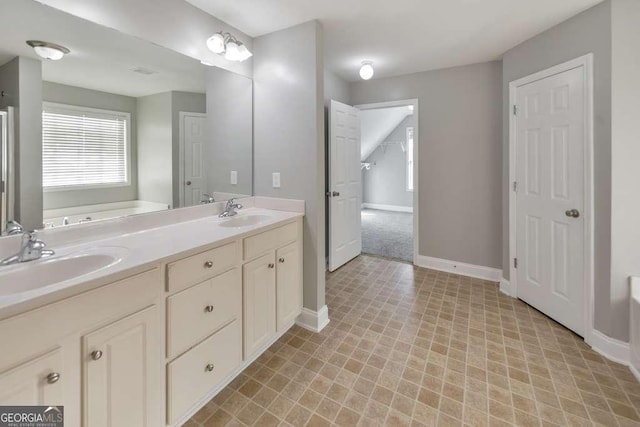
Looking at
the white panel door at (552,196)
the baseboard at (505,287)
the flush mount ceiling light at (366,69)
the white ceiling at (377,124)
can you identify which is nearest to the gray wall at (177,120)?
the flush mount ceiling light at (366,69)

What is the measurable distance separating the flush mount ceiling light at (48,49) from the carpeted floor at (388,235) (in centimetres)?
363

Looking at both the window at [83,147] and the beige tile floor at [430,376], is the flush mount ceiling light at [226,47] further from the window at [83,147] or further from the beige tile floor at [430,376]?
the beige tile floor at [430,376]

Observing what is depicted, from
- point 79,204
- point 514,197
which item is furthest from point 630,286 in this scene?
point 79,204

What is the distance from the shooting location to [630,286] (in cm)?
184

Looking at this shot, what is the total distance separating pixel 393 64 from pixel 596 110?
1.89 m

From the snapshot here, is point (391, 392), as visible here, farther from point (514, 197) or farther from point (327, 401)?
point (514, 197)

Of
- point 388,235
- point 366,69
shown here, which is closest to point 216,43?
point 366,69

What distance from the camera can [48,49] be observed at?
4.44 ft

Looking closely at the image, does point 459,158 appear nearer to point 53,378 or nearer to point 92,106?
point 92,106

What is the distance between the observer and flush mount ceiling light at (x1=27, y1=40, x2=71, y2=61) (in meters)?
1.32

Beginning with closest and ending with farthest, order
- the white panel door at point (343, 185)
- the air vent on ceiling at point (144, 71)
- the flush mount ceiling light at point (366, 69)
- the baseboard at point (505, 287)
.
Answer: the air vent on ceiling at point (144, 71) → the baseboard at point (505, 287) → the flush mount ceiling light at point (366, 69) → the white panel door at point (343, 185)

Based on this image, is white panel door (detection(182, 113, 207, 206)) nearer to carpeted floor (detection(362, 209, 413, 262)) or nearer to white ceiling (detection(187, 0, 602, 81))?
white ceiling (detection(187, 0, 602, 81))

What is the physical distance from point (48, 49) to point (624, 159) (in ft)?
10.7

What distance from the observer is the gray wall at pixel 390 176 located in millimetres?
7484
